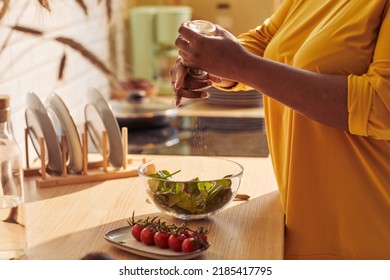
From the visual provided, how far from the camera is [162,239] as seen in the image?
1122 mm

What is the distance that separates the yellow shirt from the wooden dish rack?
1.40 feet

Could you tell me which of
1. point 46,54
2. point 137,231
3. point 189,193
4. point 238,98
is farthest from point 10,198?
point 238,98

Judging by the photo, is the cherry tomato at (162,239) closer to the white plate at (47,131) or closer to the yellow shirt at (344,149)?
the yellow shirt at (344,149)

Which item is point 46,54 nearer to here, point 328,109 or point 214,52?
point 214,52

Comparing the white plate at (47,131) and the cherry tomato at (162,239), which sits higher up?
the white plate at (47,131)

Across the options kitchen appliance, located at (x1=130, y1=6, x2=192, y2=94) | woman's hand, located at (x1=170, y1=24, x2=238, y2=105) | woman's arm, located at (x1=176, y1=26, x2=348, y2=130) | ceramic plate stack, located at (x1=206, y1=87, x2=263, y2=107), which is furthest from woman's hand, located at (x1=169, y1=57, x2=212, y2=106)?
kitchen appliance, located at (x1=130, y1=6, x2=192, y2=94)

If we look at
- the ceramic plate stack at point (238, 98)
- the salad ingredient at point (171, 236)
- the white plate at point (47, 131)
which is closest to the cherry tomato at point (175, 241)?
the salad ingredient at point (171, 236)

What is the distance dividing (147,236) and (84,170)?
44cm

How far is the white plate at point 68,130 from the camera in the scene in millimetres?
1494

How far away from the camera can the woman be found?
3.66ft

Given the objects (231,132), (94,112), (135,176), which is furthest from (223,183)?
(231,132)

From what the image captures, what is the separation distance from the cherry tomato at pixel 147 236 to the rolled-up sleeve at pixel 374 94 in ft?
1.22

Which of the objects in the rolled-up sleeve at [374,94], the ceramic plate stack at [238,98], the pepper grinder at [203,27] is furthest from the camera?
the ceramic plate stack at [238,98]
